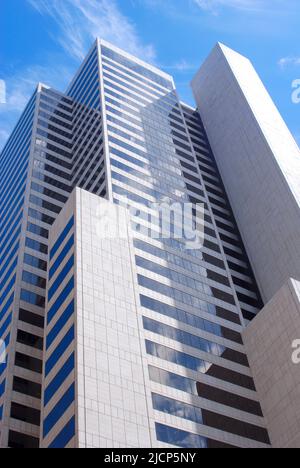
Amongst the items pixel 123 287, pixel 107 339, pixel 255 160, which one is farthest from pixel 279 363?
pixel 255 160

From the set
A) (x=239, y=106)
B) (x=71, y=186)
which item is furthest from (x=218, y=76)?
(x=71, y=186)

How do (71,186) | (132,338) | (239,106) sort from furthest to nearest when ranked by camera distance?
(239,106) < (71,186) < (132,338)

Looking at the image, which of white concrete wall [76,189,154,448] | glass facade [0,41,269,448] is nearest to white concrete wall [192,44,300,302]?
glass facade [0,41,269,448]

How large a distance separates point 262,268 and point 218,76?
2070 inches

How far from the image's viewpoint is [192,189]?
110 meters

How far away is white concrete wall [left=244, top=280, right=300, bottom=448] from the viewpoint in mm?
66250

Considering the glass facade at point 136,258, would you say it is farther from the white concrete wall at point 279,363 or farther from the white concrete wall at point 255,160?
the white concrete wall at point 255,160

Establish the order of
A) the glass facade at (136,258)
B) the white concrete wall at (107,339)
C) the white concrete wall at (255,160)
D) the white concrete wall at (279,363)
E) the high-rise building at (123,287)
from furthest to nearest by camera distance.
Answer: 1. the white concrete wall at (255,160)
2. the white concrete wall at (279,363)
3. the glass facade at (136,258)
4. the high-rise building at (123,287)
5. the white concrete wall at (107,339)

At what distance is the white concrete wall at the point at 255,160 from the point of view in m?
93.3

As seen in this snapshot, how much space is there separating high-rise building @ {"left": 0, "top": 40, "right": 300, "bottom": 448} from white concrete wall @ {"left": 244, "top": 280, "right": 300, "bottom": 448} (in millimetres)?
949

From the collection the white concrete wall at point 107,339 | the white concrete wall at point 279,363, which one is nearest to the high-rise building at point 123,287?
the white concrete wall at point 107,339

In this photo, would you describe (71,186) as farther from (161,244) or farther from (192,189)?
(161,244)

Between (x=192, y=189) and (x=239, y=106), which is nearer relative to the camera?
(x=192, y=189)

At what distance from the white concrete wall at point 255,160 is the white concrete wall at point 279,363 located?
13.5 m
